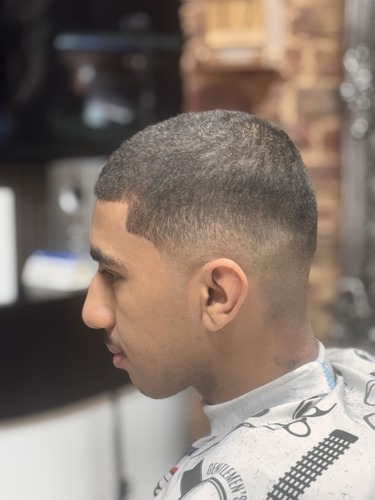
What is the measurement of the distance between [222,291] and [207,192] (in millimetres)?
102

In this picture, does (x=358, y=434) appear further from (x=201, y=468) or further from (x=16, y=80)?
(x=16, y=80)

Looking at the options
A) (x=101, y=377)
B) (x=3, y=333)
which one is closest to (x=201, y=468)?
(x=3, y=333)

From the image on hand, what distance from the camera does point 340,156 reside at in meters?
1.84

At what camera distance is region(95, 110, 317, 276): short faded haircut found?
0.78 metres

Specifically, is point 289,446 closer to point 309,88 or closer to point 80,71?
point 309,88

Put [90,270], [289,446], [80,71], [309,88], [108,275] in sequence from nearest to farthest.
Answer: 1. [289,446]
2. [108,275]
3. [309,88]
4. [90,270]
5. [80,71]

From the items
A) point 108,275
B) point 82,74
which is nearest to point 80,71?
point 82,74

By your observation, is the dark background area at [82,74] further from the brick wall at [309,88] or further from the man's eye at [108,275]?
the man's eye at [108,275]

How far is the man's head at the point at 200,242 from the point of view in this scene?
785 millimetres

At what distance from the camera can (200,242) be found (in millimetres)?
786

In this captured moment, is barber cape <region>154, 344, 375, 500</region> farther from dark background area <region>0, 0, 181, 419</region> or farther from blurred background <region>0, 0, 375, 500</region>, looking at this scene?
dark background area <region>0, 0, 181, 419</region>

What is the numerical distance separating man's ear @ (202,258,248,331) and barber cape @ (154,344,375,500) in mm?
94

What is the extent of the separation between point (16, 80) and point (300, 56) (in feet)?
2.72

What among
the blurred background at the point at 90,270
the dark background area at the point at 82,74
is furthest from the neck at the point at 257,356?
the dark background area at the point at 82,74
